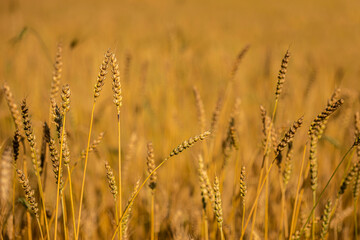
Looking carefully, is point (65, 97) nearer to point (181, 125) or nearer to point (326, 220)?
point (326, 220)

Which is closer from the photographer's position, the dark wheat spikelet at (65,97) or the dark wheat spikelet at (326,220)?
the dark wheat spikelet at (65,97)

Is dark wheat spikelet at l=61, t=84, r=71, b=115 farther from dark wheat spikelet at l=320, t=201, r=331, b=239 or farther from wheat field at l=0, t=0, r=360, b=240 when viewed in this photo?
dark wheat spikelet at l=320, t=201, r=331, b=239

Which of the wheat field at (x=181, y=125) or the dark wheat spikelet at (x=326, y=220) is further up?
the wheat field at (x=181, y=125)

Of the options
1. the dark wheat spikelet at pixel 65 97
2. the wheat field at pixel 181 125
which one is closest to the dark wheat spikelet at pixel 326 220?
the wheat field at pixel 181 125

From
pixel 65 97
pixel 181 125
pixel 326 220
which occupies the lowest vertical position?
pixel 326 220

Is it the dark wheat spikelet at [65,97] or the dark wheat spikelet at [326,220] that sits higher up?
the dark wheat spikelet at [65,97]

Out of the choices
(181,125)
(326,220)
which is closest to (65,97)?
(326,220)

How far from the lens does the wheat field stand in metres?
0.70

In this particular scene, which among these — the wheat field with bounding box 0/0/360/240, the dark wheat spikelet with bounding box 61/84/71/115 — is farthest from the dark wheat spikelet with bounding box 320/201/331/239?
the dark wheat spikelet with bounding box 61/84/71/115

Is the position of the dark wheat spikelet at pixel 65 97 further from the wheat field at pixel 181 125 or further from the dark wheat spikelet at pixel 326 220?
the dark wheat spikelet at pixel 326 220

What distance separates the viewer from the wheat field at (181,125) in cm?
70

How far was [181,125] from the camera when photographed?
1961 mm

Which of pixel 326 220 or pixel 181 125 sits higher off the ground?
pixel 181 125

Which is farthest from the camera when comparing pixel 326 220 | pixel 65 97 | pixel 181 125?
pixel 181 125
